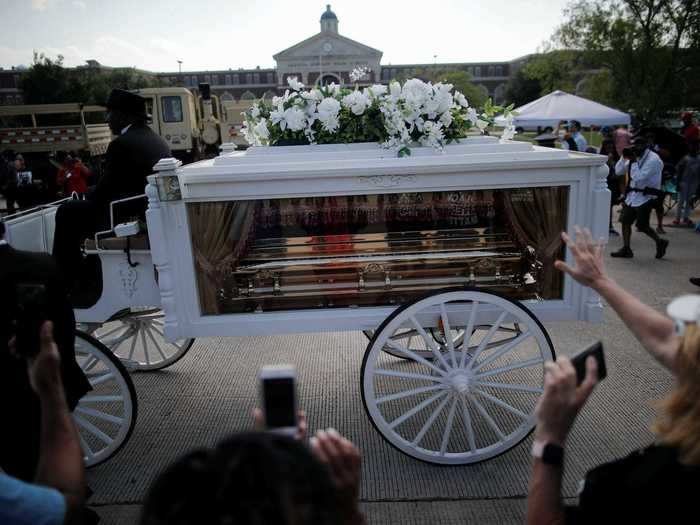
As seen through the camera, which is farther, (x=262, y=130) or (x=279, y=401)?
(x=262, y=130)

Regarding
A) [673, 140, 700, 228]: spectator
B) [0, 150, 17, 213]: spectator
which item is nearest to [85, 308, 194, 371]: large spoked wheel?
[0, 150, 17, 213]: spectator

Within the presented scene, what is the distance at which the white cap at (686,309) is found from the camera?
1.31 meters

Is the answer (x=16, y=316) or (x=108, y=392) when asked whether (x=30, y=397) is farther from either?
(x=108, y=392)

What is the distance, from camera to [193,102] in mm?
21219

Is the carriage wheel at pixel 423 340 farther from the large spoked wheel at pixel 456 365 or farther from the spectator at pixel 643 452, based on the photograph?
the spectator at pixel 643 452

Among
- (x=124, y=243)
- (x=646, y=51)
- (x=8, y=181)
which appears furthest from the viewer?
(x=646, y=51)

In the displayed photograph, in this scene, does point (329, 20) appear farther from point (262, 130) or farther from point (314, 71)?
point (262, 130)

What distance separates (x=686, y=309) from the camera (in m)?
1.34

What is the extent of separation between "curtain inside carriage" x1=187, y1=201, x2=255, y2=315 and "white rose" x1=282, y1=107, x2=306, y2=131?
2.41 ft

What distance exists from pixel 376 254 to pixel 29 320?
6.47 feet

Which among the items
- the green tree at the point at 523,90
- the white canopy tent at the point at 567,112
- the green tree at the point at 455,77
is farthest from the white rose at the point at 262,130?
the green tree at the point at 523,90

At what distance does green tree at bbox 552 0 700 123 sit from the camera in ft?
85.4

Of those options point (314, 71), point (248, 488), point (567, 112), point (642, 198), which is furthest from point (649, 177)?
point (314, 71)

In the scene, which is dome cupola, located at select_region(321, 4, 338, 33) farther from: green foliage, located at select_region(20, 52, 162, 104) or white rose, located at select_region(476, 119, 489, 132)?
white rose, located at select_region(476, 119, 489, 132)
